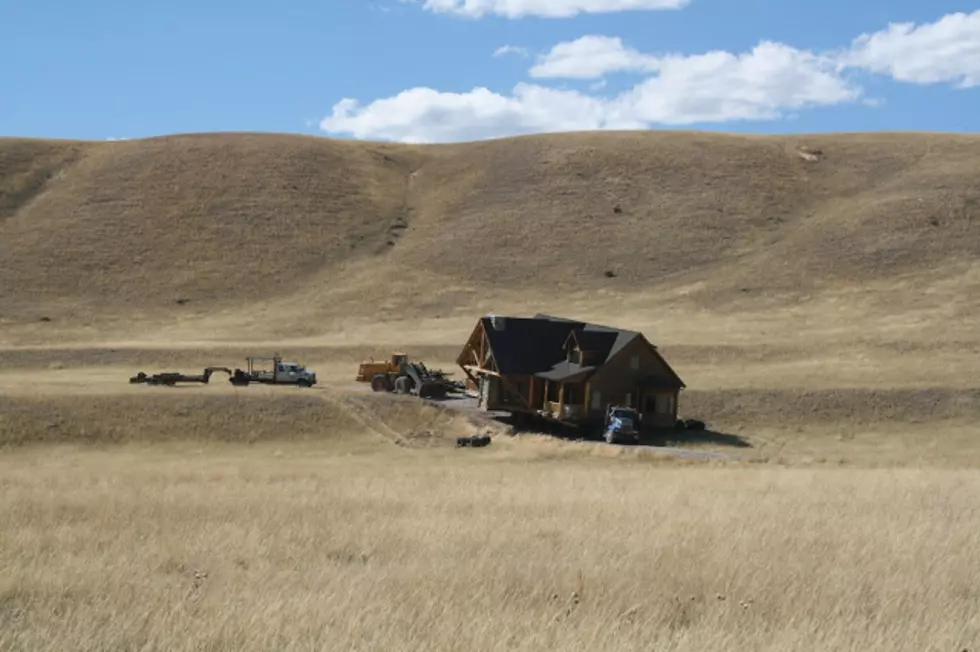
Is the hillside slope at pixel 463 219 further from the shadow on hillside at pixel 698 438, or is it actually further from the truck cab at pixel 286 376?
the shadow on hillside at pixel 698 438

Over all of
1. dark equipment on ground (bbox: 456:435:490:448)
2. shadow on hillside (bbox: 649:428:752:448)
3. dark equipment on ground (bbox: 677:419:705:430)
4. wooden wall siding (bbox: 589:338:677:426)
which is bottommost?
dark equipment on ground (bbox: 456:435:490:448)

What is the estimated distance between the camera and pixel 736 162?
11400 cm

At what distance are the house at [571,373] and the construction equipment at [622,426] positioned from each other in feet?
8.71

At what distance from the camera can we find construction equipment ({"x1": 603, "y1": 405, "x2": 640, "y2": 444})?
40.5 metres

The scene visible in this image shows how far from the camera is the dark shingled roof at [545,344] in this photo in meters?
45.2

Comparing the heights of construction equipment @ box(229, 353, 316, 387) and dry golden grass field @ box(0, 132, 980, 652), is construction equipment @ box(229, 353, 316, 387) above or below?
below

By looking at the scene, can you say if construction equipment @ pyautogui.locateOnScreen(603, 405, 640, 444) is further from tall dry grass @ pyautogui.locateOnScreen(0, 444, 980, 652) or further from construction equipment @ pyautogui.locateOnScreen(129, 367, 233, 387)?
tall dry grass @ pyautogui.locateOnScreen(0, 444, 980, 652)

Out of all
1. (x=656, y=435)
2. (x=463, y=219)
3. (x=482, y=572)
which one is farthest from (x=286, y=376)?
(x=463, y=219)

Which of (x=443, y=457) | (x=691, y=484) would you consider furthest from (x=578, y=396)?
(x=691, y=484)

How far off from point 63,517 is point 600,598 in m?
6.54

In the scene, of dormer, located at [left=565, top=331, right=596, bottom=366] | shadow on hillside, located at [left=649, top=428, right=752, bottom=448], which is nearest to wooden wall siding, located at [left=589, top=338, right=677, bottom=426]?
dormer, located at [left=565, top=331, right=596, bottom=366]

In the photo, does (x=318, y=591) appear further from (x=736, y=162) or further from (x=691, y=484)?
(x=736, y=162)

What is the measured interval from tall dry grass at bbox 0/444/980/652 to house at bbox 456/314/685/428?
28.5m

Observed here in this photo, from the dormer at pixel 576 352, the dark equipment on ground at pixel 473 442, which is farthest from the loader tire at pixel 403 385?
the dark equipment on ground at pixel 473 442
